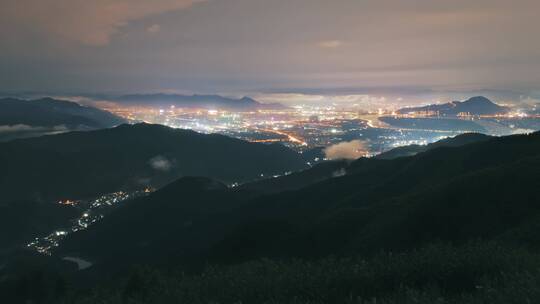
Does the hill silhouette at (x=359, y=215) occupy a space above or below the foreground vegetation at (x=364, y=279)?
below

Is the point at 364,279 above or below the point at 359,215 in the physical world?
above

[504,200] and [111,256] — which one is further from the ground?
[504,200]

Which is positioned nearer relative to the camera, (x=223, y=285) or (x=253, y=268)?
(x=223, y=285)

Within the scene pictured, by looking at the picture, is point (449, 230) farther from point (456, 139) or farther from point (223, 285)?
point (456, 139)

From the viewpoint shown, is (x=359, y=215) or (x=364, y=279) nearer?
(x=364, y=279)

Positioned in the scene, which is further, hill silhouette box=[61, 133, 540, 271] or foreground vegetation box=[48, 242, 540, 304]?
hill silhouette box=[61, 133, 540, 271]

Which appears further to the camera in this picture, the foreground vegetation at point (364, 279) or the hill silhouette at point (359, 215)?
the hill silhouette at point (359, 215)

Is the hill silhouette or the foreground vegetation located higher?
the foreground vegetation

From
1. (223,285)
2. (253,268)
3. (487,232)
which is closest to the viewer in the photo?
(223,285)

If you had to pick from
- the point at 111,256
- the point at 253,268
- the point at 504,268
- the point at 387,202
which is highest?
the point at 504,268

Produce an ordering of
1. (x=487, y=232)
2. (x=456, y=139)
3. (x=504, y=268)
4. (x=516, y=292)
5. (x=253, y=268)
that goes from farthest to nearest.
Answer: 1. (x=456, y=139)
2. (x=487, y=232)
3. (x=253, y=268)
4. (x=504, y=268)
5. (x=516, y=292)

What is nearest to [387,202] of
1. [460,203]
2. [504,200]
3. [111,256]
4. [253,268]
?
[460,203]
